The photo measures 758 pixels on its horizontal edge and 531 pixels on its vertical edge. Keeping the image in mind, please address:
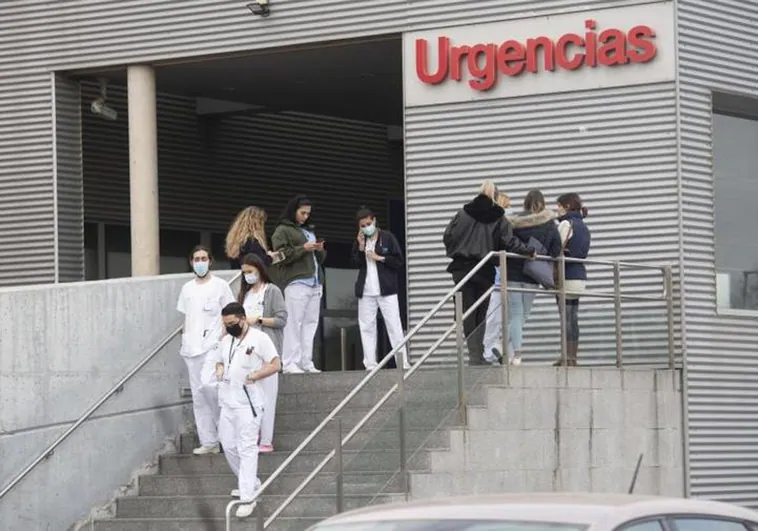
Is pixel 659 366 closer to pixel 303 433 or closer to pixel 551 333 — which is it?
pixel 551 333

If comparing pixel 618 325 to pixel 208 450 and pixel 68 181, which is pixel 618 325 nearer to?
pixel 208 450

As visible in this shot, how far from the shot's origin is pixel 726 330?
61.4 ft

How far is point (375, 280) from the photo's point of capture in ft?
58.5

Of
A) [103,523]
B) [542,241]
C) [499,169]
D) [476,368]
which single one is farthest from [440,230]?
[103,523]

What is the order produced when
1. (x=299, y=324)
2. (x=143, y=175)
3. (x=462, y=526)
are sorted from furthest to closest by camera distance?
(x=143, y=175)
(x=299, y=324)
(x=462, y=526)

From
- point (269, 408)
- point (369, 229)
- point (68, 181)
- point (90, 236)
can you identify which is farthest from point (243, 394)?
point (90, 236)

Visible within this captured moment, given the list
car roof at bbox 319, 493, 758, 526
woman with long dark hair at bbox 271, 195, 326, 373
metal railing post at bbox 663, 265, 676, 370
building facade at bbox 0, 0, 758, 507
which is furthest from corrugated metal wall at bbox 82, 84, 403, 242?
car roof at bbox 319, 493, 758, 526

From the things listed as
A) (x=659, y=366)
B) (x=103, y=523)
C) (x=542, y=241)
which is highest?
(x=542, y=241)

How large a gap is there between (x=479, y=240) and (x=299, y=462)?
268 centimetres

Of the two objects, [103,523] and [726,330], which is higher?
[726,330]

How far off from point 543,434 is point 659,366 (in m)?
2.17

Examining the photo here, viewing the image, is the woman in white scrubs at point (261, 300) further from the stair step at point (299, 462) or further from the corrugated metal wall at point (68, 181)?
the corrugated metal wall at point (68, 181)

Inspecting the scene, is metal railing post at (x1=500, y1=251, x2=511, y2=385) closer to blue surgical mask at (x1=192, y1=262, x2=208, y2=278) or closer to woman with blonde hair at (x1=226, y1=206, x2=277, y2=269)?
woman with blonde hair at (x1=226, y1=206, x2=277, y2=269)

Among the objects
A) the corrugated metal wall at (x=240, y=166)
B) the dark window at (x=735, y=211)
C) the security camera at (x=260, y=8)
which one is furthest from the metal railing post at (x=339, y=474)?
the corrugated metal wall at (x=240, y=166)
